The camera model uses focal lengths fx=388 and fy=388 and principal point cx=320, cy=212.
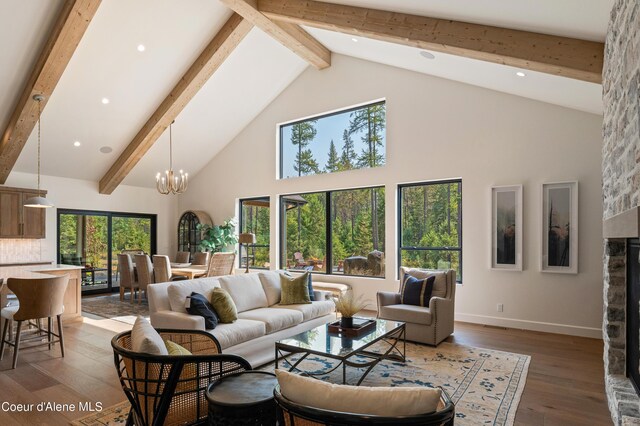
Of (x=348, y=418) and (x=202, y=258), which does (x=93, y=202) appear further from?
(x=348, y=418)

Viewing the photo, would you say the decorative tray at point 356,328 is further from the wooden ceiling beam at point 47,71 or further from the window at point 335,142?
the wooden ceiling beam at point 47,71

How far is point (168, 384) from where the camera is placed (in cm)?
207

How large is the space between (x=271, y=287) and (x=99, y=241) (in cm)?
A: 597

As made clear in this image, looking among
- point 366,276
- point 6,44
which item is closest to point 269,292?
point 366,276

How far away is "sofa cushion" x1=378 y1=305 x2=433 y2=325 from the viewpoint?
183 inches

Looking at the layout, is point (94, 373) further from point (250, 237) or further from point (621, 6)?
point (621, 6)

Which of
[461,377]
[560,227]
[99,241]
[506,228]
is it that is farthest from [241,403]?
[99,241]

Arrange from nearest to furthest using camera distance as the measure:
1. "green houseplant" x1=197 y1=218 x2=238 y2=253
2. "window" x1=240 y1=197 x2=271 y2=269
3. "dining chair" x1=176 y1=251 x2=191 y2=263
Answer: "window" x1=240 y1=197 x2=271 y2=269, "green houseplant" x1=197 y1=218 x2=238 y2=253, "dining chair" x1=176 y1=251 x2=191 y2=263

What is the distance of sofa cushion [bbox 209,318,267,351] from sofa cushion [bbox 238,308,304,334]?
110 mm

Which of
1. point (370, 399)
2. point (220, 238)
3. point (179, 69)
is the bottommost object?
point (370, 399)

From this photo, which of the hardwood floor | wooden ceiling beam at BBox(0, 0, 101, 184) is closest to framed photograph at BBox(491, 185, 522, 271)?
the hardwood floor

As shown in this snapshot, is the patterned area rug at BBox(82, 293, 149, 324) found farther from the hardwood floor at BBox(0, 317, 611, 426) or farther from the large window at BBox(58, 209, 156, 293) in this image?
the hardwood floor at BBox(0, 317, 611, 426)

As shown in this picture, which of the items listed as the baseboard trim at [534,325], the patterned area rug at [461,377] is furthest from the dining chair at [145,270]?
the baseboard trim at [534,325]

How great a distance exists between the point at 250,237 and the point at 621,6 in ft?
21.4
